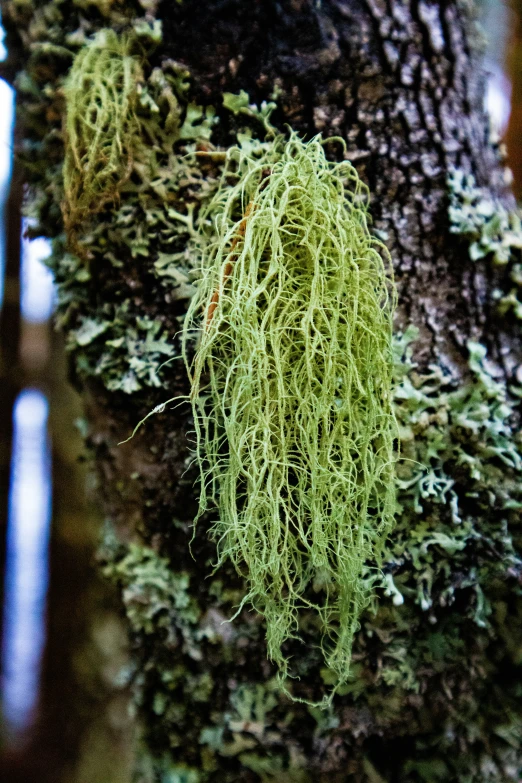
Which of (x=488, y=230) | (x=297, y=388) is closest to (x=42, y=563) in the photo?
(x=297, y=388)

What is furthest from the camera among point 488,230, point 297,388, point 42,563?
point 42,563

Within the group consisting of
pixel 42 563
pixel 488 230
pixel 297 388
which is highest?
pixel 488 230

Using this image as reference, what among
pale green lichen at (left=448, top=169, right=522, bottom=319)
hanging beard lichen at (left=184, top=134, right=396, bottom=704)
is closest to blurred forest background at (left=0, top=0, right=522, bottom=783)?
hanging beard lichen at (left=184, top=134, right=396, bottom=704)

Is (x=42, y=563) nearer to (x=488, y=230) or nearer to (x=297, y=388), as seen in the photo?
(x=297, y=388)

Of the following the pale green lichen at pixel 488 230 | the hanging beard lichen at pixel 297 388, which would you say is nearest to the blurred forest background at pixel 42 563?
the hanging beard lichen at pixel 297 388

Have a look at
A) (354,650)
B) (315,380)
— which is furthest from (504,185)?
(354,650)

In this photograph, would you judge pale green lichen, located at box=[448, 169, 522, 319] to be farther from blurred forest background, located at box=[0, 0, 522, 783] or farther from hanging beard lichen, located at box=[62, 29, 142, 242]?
blurred forest background, located at box=[0, 0, 522, 783]
